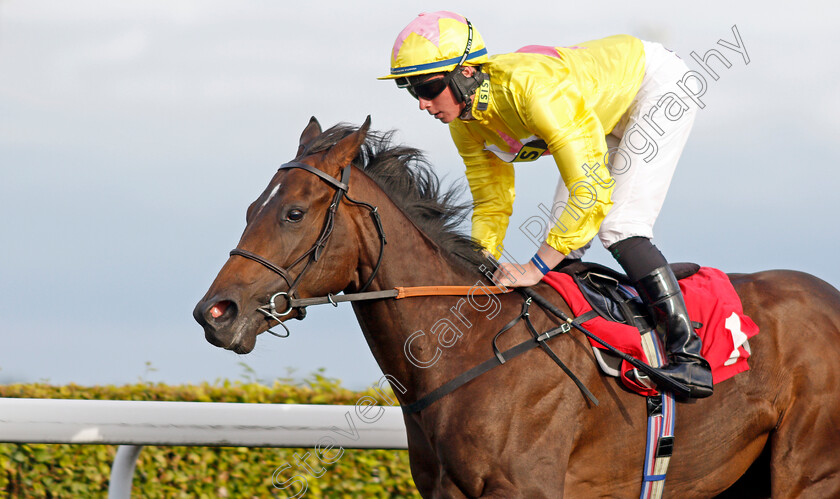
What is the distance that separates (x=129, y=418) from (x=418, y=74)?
5.89 feet

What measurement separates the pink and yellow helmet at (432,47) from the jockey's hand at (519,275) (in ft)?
2.42

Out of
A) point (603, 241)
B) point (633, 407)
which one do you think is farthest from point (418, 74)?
point (633, 407)

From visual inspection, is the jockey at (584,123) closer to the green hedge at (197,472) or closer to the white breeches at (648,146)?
the white breeches at (648,146)

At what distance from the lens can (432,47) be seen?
9.61ft

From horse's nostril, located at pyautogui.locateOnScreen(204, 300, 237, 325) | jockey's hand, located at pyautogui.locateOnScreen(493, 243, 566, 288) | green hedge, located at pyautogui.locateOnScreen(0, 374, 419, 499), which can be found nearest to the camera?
horse's nostril, located at pyautogui.locateOnScreen(204, 300, 237, 325)

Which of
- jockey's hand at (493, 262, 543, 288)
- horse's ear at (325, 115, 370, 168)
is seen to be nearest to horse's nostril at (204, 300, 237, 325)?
horse's ear at (325, 115, 370, 168)

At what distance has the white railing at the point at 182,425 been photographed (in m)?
3.31

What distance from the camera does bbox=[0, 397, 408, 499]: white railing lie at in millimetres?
3312

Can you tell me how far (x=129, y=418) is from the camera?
342 cm

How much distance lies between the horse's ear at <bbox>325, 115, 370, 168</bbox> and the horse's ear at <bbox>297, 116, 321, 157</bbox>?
208 mm

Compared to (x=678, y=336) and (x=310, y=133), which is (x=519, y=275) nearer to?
(x=678, y=336)

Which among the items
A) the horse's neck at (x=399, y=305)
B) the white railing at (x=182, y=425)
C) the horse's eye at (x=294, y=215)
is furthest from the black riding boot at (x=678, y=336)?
the white railing at (x=182, y=425)

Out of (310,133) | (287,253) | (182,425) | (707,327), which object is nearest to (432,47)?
(310,133)

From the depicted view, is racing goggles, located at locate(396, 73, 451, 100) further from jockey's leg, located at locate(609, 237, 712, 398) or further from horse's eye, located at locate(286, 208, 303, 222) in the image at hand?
jockey's leg, located at locate(609, 237, 712, 398)
